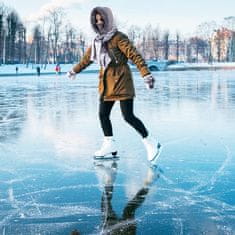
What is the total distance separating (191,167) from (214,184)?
65 cm

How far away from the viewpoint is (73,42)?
77250 mm

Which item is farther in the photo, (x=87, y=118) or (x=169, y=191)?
(x=87, y=118)

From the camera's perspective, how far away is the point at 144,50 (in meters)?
83.8

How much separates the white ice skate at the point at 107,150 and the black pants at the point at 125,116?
0.27 feet

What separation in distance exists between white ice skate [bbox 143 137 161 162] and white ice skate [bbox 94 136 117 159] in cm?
Result: 38

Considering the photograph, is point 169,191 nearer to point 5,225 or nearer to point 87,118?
point 5,225

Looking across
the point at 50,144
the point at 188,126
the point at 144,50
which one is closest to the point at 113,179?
the point at 50,144

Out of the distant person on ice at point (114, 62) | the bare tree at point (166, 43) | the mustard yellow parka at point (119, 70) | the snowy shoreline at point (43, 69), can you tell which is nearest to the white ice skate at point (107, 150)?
the distant person on ice at point (114, 62)

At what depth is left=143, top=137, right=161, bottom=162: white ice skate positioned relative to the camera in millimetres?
4805

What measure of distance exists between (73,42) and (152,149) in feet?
243

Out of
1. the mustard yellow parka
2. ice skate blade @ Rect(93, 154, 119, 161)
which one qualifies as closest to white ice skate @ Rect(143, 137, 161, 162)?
ice skate blade @ Rect(93, 154, 119, 161)

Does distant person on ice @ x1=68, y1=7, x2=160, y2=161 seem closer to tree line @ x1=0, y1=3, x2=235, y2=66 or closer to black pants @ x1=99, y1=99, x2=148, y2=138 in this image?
black pants @ x1=99, y1=99, x2=148, y2=138

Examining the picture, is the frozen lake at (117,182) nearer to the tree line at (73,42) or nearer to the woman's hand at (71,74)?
the woman's hand at (71,74)

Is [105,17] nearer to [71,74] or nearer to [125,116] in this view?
[71,74]
